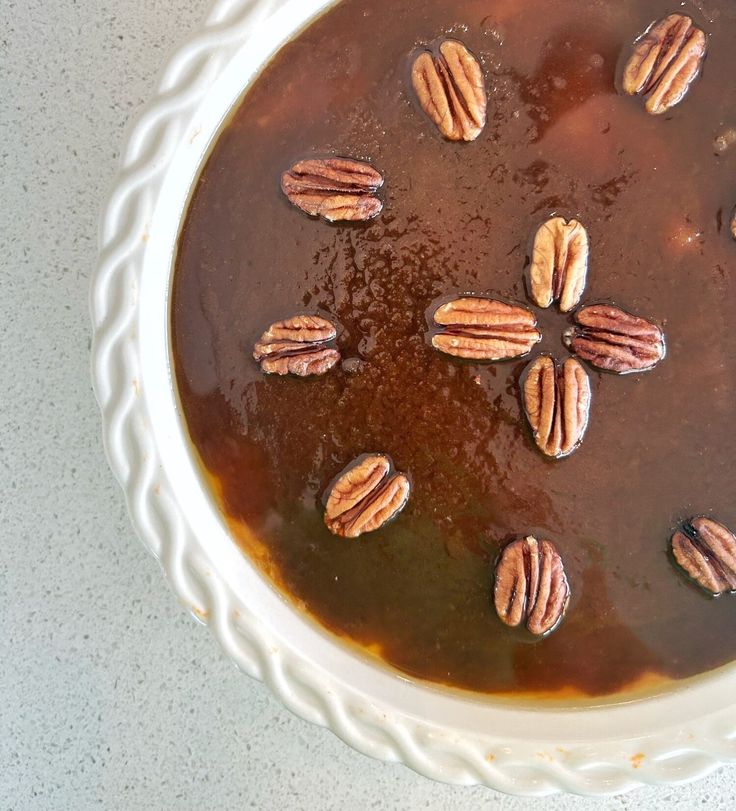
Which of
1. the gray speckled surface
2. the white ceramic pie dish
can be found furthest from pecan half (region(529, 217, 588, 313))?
the gray speckled surface

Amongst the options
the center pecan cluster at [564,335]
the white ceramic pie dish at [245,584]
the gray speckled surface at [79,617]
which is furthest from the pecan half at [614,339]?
the gray speckled surface at [79,617]

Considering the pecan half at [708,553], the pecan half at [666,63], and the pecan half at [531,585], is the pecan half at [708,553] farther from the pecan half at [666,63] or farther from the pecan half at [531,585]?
the pecan half at [666,63]

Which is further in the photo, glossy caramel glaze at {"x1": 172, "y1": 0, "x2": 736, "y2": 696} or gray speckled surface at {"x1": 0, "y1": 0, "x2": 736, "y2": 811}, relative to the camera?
gray speckled surface at {"x1": 0, "y1": 0, "x2": 736, "y2": 811}

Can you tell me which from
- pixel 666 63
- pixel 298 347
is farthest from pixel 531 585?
pixel 666 63

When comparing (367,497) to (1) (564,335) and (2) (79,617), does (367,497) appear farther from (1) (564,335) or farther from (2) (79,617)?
(2) (79,617)

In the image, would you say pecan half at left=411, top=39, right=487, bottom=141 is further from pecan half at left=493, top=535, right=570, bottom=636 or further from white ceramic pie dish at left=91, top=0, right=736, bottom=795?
pecan half at left=493, top=535, right=570, bottom=636
